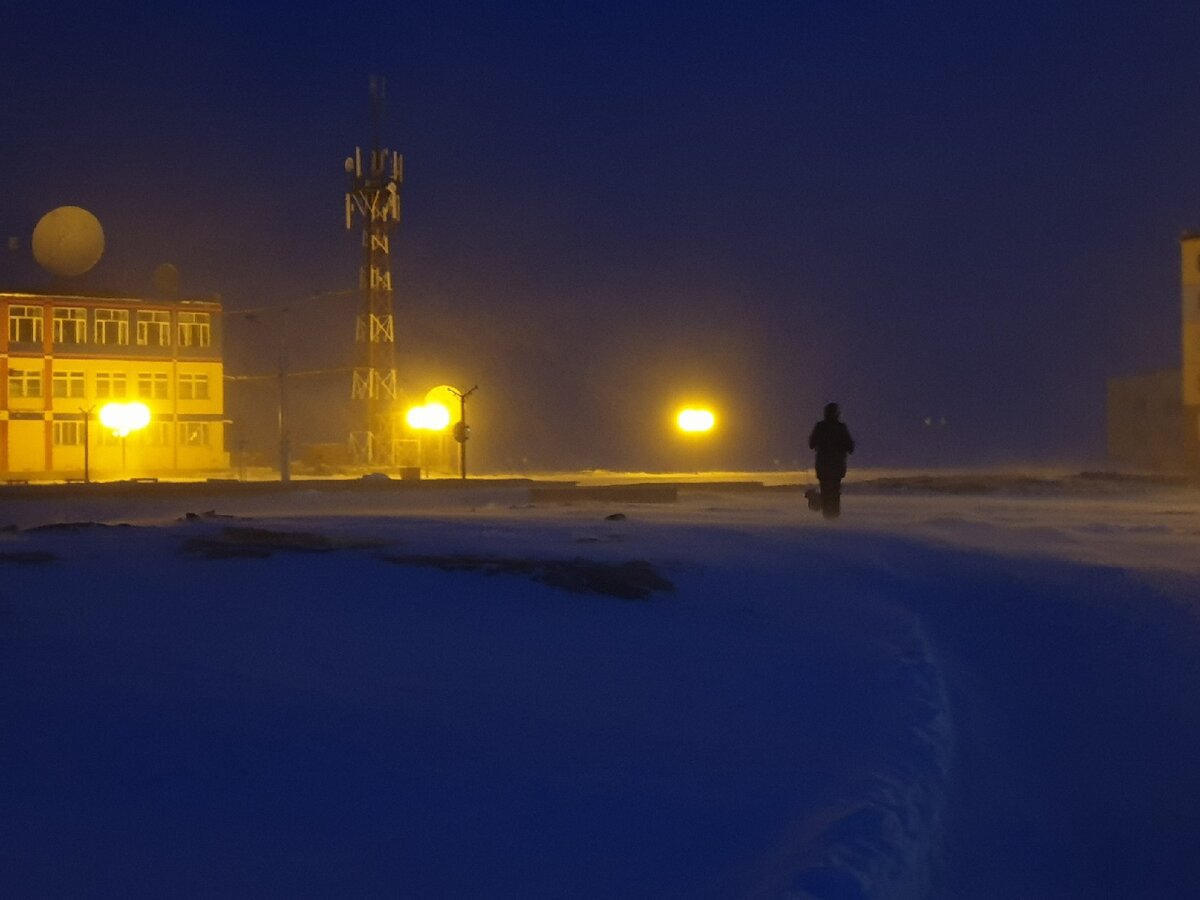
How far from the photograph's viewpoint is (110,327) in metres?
60.2

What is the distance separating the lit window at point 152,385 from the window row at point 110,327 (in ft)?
4.30

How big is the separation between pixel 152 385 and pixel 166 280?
5.03 metres

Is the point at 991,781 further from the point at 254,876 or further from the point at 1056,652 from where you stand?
the point at 254,876

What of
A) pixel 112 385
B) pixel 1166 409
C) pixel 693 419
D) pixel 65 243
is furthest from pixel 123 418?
pixel 1166 409

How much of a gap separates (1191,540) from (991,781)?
10.7m

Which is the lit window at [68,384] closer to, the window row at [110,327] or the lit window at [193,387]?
the window row at [110,327]

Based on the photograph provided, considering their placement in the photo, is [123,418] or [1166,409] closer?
[123,418]

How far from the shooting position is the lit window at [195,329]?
202ft

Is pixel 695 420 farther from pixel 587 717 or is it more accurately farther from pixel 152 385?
pixel 587 717

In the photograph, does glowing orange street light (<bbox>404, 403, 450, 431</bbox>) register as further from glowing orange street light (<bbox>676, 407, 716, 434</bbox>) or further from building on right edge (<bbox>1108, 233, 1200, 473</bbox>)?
building on right edge (<bbox>1108, 233, 1200, 473</bbox>)

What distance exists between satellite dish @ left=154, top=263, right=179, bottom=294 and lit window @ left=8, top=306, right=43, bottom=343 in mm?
5443

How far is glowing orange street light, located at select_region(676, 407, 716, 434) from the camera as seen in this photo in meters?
69.1

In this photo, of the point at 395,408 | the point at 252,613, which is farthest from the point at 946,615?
the point at 395,408

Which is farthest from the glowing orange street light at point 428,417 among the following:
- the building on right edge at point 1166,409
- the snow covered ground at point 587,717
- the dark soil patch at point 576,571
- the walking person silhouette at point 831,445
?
the dark soil patch at point 576,571
